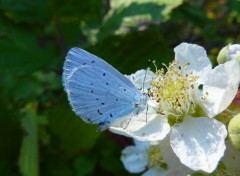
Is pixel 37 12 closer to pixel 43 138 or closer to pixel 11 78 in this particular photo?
pixel 11 78

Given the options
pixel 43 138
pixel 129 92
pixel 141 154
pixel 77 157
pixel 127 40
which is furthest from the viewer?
pixel 43 138

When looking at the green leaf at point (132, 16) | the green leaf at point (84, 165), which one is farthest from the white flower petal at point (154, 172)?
the green leaf at point (132, 16)

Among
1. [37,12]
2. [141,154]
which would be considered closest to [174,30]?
[37,12]

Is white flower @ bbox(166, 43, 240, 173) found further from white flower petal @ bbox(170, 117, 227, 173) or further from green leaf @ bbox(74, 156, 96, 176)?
green leaf @ bbox(74, 156, 96, 176)

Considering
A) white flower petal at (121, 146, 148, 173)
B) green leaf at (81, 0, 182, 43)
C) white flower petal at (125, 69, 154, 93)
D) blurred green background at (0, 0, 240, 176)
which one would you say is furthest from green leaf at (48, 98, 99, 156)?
white flower petal at (125, 69, 154, 93)

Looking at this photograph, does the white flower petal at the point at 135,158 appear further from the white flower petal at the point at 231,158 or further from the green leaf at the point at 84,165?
the white flower petal at the point at 231,158

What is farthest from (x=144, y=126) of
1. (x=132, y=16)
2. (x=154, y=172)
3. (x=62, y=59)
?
(x=62, y=59)
